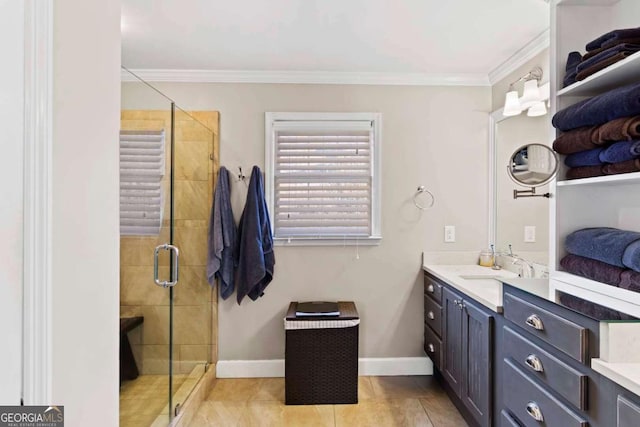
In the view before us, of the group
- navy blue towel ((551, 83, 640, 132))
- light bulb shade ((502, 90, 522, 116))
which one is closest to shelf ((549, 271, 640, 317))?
navy blue towel ((551, 83, 640, 132))

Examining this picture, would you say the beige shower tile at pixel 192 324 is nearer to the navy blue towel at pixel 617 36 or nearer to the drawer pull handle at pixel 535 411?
the drawer pull handle at pixel 535 411

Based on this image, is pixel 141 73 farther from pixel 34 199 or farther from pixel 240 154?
pixel 34 199

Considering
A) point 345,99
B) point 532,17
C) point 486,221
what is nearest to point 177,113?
point 345,99

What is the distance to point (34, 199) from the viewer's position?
0.69m

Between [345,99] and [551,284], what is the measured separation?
6.43 ft

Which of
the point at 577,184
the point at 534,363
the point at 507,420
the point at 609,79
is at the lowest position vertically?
the point at 507,420

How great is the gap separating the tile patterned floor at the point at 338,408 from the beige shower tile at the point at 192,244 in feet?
3.18

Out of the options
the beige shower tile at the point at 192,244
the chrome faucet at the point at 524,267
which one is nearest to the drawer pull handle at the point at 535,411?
the chrome faucet at the point at 524,267

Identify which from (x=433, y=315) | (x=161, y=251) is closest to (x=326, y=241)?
(x=433, y=315)

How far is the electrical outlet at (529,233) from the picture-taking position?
2374 millimetres

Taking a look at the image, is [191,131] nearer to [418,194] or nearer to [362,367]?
[418,194]

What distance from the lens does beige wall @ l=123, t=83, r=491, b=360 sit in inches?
114

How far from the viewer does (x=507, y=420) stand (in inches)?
65.7

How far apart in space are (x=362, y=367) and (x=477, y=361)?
44.9 inches
